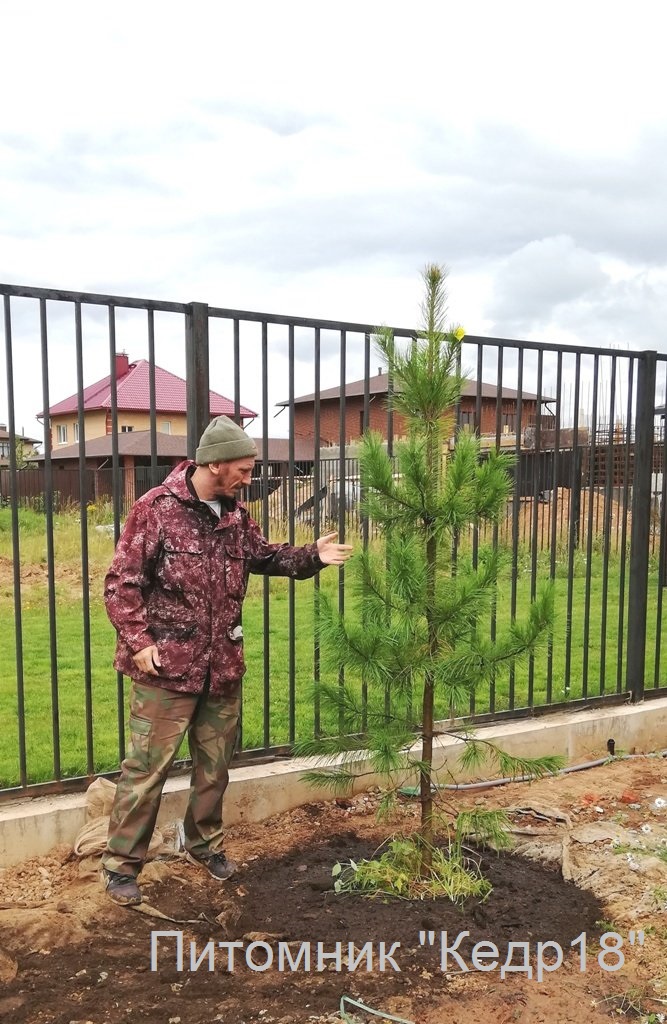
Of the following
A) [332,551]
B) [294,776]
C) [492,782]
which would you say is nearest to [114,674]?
[294,776]

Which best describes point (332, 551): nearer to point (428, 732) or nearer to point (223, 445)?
point (223, 445)

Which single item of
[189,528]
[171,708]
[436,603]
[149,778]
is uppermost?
[189,528]

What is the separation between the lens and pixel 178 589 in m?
3.17

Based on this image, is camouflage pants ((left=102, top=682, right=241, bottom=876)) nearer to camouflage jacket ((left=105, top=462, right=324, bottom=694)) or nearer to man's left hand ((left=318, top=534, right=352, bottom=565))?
camouflage jacket ((left=105, top=462, right=324, bottom=694))

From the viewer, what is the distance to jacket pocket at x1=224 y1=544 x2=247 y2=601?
3.29m

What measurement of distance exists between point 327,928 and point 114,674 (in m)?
4.01

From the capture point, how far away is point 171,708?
317cm

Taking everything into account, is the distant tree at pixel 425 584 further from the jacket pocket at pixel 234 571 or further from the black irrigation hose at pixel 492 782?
the black irrigation hose at pixel 492 782

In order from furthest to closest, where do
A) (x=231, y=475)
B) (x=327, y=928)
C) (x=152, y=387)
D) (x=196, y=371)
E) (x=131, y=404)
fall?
(x=131, y=404), (x=196, y=371), (x=152, y=387), (x=231, y=475), (x=327, y=928)

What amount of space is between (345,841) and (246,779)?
54cm

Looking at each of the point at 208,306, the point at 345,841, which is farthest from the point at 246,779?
the point at 208,306

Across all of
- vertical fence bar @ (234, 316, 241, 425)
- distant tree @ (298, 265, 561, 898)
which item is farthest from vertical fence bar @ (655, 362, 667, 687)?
vertical fence bar @ (234, 316, 241, 425)

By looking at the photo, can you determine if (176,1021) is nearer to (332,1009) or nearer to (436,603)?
(332,1009)

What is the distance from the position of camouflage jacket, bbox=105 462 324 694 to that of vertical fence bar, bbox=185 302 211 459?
41cm
